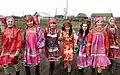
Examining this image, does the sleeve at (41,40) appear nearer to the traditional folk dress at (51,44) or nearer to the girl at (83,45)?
the traditional folk dress at (51,44)

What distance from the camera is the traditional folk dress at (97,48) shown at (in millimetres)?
6969

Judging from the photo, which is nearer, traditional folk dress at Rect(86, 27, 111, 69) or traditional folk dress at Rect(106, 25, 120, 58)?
traditional folk dress at Rect(86, 27, 111, 69)

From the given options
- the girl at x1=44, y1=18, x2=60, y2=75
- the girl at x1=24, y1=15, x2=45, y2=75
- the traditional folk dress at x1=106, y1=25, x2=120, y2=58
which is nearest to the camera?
the girl at x1=24, y1=15, x2=45, y2=75

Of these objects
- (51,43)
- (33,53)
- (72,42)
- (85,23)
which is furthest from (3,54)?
(85,23)

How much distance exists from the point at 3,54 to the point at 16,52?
359 millimetres

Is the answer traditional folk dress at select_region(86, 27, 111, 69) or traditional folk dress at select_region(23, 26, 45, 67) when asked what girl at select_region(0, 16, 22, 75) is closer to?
traditional folk dress at select_region(23, 26, 45, 67)

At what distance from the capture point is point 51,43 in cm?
722

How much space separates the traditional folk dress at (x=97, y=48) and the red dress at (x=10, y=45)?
1.88m

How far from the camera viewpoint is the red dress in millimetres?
6969

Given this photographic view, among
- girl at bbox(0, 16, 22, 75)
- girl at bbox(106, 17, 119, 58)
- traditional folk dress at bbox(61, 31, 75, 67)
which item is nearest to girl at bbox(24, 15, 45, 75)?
girl at bbox(0, 16, 22, 75)

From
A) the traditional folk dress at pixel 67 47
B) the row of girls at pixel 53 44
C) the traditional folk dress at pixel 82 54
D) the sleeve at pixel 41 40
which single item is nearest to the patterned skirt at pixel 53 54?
the row of girls at pixel 53 44

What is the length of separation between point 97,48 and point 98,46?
6 cm

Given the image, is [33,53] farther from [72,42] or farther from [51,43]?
[72,42]

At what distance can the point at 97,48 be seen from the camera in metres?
7.00
